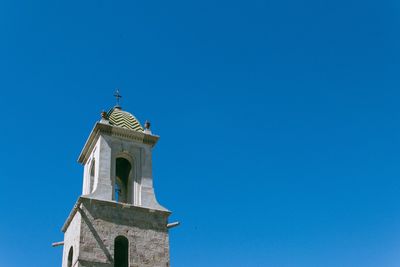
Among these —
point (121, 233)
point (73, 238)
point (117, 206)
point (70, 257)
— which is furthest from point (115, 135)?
point (70, 257)

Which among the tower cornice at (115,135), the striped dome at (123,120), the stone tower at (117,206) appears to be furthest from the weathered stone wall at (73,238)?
the striped dome at (123,120)

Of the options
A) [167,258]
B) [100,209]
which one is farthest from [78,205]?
[167,258]

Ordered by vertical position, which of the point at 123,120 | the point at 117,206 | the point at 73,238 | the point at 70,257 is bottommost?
the point at 70,257

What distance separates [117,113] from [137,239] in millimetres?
6857

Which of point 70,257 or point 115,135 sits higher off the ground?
point 115,135

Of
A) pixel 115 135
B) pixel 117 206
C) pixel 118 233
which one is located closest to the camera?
pixel 118 233

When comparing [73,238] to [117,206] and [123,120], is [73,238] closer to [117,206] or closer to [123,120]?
[117,206]

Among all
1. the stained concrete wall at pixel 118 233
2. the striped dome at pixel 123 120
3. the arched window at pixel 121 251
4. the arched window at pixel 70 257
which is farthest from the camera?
the striped dome at pixel 123 120

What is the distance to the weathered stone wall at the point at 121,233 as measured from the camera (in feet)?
75.0

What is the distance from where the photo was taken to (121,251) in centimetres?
2409

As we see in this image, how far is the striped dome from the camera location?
27.3 meters

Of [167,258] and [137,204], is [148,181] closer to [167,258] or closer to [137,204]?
[137,204]

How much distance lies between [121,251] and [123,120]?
659 centimetres

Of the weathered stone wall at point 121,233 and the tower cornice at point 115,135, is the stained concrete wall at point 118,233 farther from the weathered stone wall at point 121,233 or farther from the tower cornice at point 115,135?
the tower cornice at point 115,135
